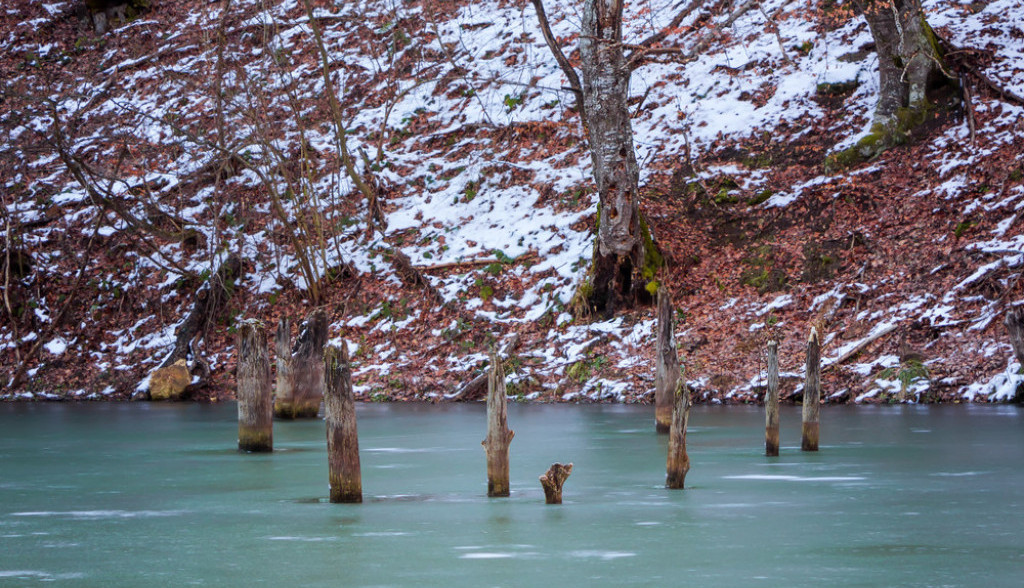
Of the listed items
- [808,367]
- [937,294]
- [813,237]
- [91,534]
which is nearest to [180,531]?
[91,534]

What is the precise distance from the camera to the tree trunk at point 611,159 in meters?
17.8

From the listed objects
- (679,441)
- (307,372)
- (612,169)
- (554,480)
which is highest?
(612,169)

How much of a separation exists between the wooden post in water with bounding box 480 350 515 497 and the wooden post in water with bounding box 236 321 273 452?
11.6 feet

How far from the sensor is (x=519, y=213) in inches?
883

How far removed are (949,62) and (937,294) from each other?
5873 millimetres

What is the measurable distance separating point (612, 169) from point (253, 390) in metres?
8.96

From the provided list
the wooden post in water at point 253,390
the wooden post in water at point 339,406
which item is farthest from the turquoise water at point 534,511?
the wooden post in water at point 339,406

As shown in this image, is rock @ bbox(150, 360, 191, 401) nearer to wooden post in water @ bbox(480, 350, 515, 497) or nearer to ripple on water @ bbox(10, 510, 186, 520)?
ripple on water @ bbox(10, 510, 186, 520)

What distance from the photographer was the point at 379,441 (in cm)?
1339

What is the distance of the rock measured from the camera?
20.0m

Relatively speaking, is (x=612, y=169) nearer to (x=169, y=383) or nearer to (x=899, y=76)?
(x=899, y=76)

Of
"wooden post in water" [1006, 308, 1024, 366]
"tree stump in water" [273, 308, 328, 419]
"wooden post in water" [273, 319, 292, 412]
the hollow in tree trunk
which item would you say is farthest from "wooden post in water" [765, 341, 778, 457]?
the hollow in tree trunk

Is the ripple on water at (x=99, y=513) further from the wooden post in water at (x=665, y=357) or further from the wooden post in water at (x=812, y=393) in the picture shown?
the wooden post in water at (x=665, y=357)

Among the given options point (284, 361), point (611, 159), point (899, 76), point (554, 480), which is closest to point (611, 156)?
point (611, 159)
